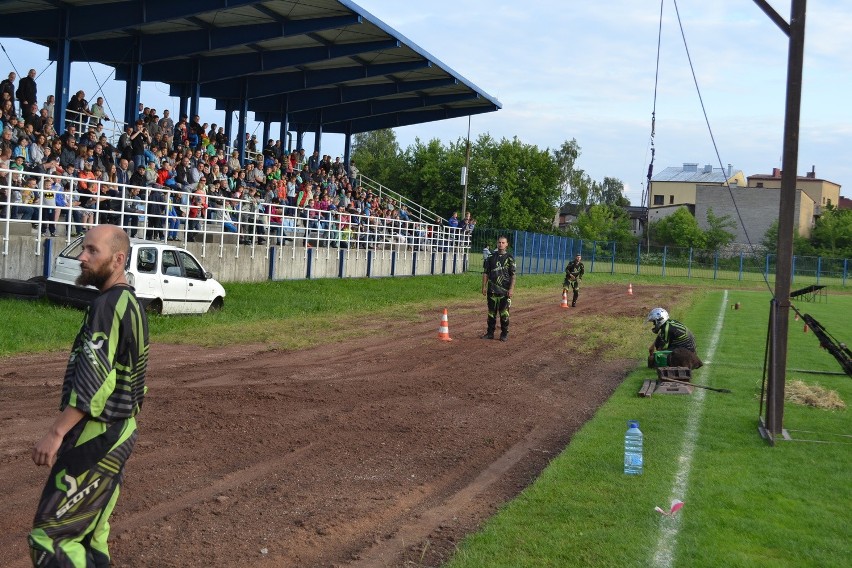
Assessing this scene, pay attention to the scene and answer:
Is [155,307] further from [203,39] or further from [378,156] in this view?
[378,156]

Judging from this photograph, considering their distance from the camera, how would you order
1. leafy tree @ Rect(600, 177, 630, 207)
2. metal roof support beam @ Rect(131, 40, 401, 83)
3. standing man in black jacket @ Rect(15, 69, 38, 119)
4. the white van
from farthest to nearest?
leafy tree @ Rect(600, 177, 630, 207), metal roof support beam @ Rect(131, 40, 401, 83), standing man in black jacket @ Rect(15, 69, 38, 119), the white van

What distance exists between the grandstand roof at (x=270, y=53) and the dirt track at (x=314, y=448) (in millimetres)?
15486

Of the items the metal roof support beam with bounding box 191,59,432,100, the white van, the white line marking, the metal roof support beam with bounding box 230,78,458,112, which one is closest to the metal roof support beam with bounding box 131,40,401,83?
the metal roof support beam with bounding box 191,59,432,100

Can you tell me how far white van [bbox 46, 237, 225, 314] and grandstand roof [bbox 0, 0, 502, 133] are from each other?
34.9 feet

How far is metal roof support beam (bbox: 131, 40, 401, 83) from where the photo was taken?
3534 centimetres

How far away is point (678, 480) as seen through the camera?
8.59 meters

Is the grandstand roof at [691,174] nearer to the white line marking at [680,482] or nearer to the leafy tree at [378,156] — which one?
the leafy tree at [378,156]

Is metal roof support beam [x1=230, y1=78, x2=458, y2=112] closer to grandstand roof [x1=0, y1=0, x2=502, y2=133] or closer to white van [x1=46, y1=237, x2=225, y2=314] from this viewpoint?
grandstand roof [x1=0, y1=0, x2=502, y2=133]

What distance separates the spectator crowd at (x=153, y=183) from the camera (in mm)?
19750

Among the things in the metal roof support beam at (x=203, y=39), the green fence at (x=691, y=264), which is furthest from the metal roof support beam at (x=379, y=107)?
the green fence at (x=691, y=264)

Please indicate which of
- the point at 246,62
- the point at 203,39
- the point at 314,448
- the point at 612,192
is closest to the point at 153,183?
the point at 203,39

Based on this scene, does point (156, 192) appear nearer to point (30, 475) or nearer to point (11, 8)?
point (11, 8)

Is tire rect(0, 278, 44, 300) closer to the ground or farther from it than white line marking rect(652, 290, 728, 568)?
farther from it

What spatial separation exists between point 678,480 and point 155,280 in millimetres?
12735
